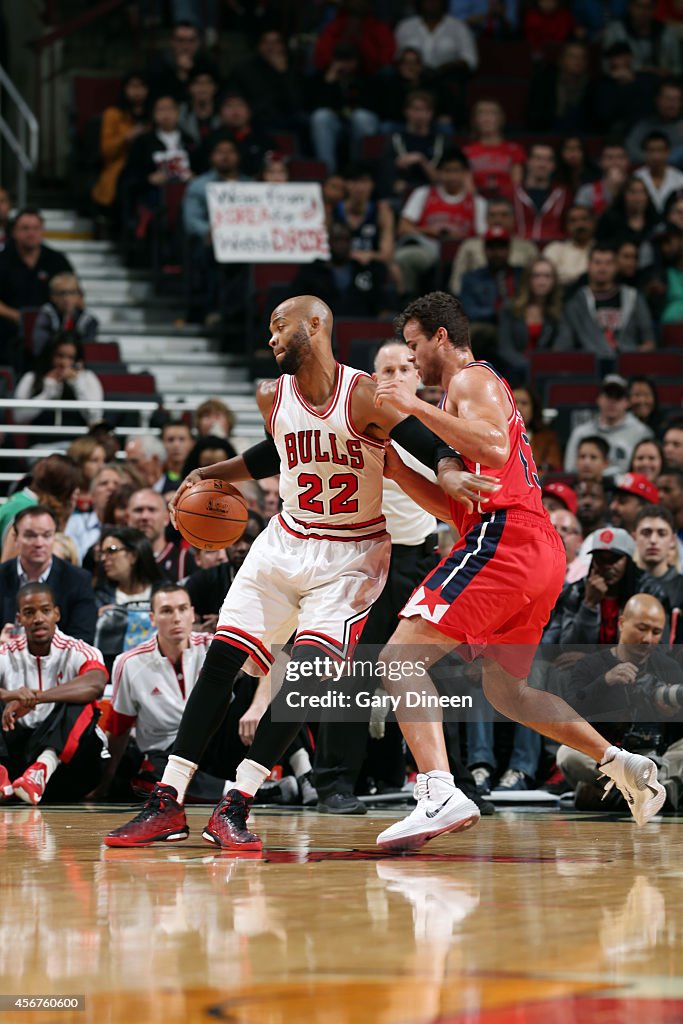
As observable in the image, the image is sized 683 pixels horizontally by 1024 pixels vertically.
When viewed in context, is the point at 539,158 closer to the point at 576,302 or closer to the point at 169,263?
the point at 576,302

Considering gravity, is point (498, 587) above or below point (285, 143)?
below

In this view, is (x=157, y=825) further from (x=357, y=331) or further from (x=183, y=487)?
(x=357, y=331)

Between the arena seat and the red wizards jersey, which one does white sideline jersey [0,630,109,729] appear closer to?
the red wizards jersey

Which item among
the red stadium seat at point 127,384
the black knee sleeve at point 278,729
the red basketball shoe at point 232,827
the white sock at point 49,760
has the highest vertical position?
the red stadium seat at point 127,384

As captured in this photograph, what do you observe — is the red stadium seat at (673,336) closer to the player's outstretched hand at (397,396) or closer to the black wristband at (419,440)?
the black wristband at (419,440)

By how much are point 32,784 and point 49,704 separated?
1.67 feet

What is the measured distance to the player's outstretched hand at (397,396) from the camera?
5305mm

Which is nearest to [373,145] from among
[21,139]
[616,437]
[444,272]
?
[444,272]

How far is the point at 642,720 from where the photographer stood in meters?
7.34

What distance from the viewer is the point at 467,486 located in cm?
542

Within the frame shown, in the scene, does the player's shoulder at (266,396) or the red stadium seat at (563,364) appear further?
the red stadium seat at (563,364)

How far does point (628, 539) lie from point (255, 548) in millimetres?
2991

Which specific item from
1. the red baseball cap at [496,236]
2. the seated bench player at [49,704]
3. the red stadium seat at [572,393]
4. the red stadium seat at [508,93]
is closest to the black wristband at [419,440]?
the seated bench player at [49,704]

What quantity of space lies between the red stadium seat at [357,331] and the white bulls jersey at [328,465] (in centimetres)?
679
